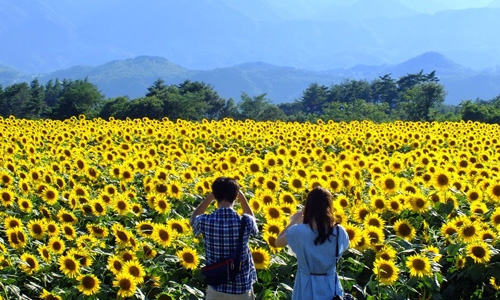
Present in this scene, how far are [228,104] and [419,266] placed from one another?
227 feet

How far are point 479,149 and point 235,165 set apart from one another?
5.79m

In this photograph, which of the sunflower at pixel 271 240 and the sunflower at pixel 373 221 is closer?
the sunflower at pixel 271 240

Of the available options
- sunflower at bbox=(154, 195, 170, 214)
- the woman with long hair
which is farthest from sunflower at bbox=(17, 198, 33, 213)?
the woman with long hair

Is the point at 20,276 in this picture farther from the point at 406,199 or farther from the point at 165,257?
the point at 406,199

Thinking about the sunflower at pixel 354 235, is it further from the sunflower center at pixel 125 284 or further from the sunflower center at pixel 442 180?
the sunflower center at pixel 125 284

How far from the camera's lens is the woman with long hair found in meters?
3.79

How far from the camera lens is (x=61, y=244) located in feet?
17.1

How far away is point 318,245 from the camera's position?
381 centimetres

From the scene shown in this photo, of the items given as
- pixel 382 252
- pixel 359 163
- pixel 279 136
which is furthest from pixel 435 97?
pixel 382 252

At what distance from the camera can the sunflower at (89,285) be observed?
4680 millimetres

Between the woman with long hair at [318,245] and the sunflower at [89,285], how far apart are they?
2003 mm

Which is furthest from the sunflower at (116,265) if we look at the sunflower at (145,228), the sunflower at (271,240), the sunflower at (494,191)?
the sunflower at (494,191)

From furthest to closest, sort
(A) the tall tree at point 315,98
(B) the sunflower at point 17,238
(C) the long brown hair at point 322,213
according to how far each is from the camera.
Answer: (A) the tall tree at point 315,98
(B) the sunflower at point 17,238
(C) the long brown hair at point 322,213

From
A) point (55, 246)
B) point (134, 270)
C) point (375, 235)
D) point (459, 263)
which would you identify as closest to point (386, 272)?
point (375, 235)
